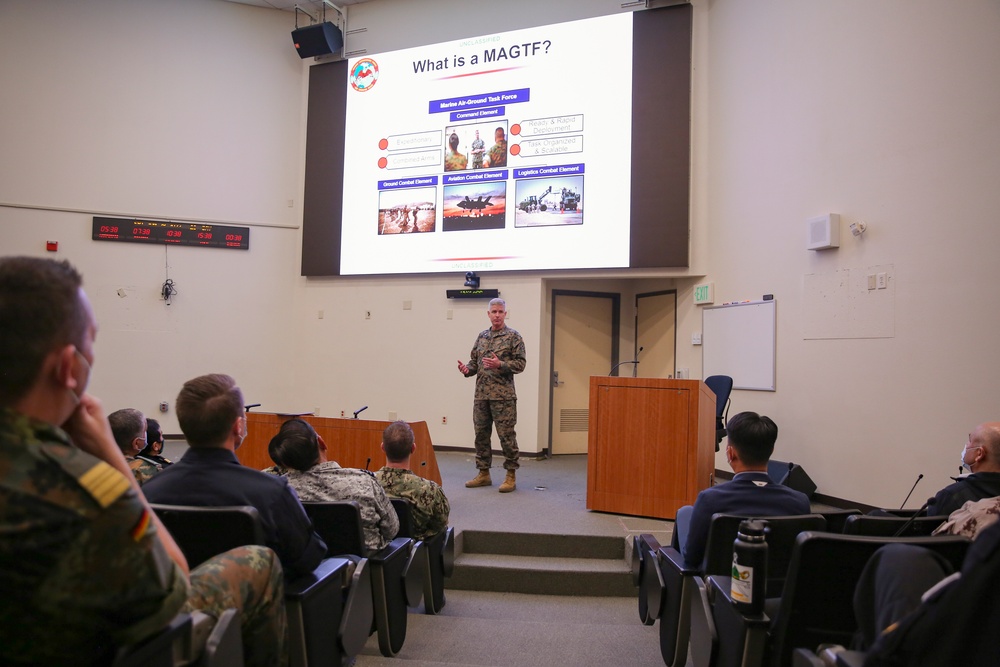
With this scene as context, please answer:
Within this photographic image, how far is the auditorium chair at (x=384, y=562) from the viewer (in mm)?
2094

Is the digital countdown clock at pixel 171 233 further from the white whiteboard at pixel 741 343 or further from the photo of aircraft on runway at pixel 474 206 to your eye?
the white whiteboard at pixel 741 343

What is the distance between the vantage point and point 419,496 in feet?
9.20

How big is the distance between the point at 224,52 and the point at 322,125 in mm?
1424

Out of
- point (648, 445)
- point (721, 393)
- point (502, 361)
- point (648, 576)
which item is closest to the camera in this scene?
point (648, 576)

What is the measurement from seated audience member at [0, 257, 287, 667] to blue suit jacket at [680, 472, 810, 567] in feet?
5.25

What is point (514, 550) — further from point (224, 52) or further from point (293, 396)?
point (224, 52)

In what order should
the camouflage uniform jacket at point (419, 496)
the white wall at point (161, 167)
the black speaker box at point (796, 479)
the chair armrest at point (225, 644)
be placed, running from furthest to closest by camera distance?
the white wall at point (161, 167) < the black speaker box at point (796, 479) < the camouflage uniform jacket at point (419, 496) < the chair armrest at point (225, 644)

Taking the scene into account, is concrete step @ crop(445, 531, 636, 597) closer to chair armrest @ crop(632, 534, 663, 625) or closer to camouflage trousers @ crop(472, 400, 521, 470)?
chair armrest @ crop(632, 534, 663, 625)

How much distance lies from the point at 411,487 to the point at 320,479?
0.58 meters

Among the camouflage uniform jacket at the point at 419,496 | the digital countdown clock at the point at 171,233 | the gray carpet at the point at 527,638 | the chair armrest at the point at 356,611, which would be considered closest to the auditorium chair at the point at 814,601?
the gray carpet at the point at 527,638

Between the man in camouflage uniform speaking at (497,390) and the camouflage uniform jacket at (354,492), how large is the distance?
2545 mm

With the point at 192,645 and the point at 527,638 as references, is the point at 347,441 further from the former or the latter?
the point at 192,645

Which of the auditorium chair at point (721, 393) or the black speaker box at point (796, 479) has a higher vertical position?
the auditorium chair at point (721, 393)

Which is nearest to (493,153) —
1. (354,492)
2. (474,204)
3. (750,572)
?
(474,204)
